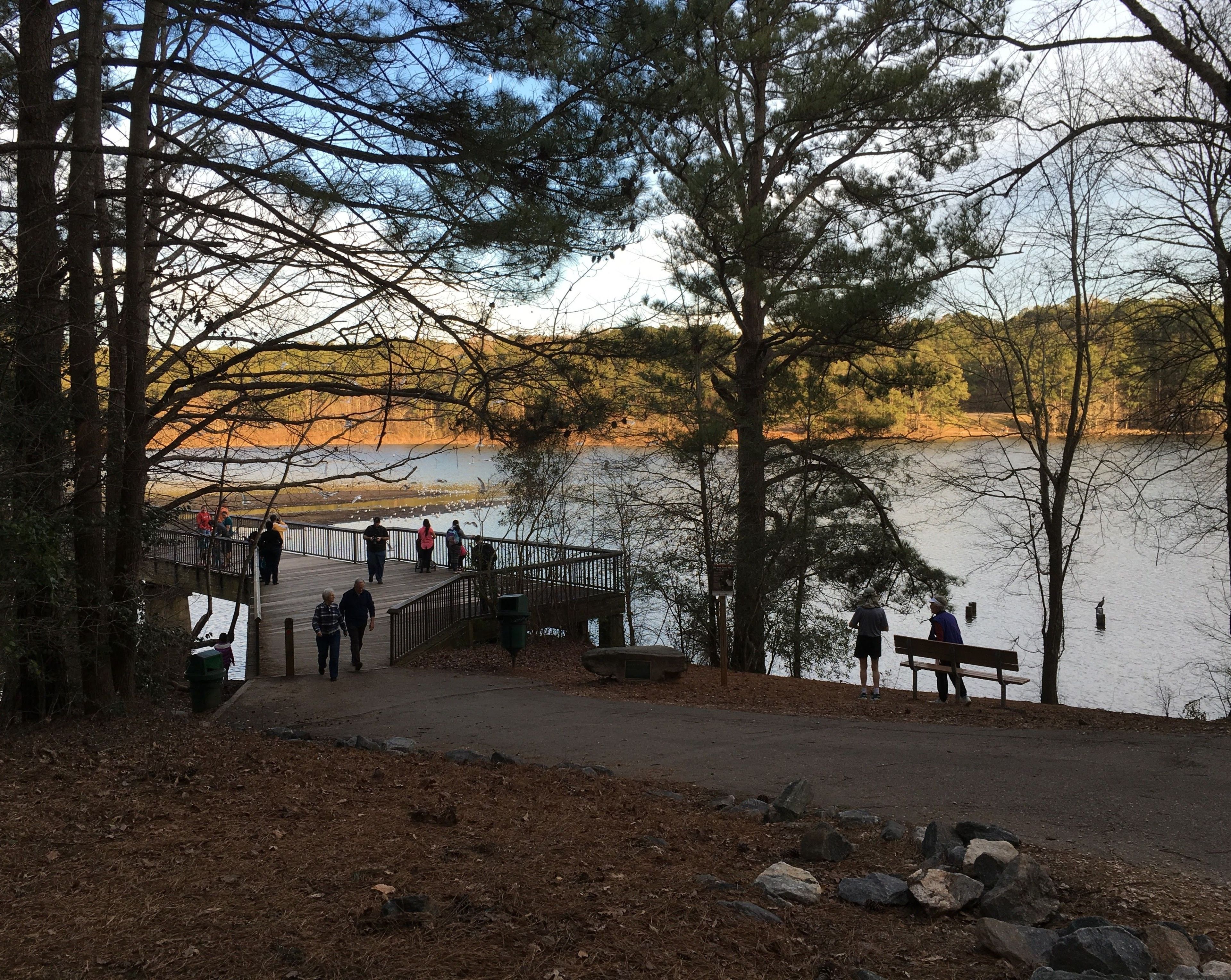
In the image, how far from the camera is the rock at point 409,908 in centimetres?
428

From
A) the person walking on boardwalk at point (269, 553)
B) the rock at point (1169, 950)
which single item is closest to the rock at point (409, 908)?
the rock at point (1169, 950)

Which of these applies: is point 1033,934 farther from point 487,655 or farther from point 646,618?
point 646,618

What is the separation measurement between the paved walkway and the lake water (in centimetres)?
763

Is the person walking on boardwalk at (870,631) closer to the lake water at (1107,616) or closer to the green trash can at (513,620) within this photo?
the green trash can at (513,620)

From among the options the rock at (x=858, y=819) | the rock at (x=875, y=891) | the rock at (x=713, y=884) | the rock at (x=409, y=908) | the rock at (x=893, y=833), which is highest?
the rock at (x=409, y=908)

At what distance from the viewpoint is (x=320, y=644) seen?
606 inches

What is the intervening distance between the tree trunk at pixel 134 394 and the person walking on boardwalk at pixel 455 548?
14.9 metres

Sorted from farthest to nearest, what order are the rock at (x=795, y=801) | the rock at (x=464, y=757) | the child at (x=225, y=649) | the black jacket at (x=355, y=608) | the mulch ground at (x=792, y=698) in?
1. the black jacket at (x=355, y=608)
2. the child at (x=225, y=649)
3. the mulch ground at (x=792, y=698)
4. the rock at (x=464, y=757)
5. the rock at (x=795, y=801)

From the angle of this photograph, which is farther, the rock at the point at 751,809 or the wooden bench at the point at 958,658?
the wooden bench at the point at 958,658

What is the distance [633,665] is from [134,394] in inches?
327

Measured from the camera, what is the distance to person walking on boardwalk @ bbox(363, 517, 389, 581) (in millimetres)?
24547

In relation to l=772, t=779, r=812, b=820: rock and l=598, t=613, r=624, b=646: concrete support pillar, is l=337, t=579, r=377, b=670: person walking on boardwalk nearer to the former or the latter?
l=598, t=613, r=624, b=646: concrete support pillar

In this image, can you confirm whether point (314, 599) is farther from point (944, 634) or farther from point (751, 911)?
point (751, 911)

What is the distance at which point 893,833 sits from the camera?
19.5 ft
